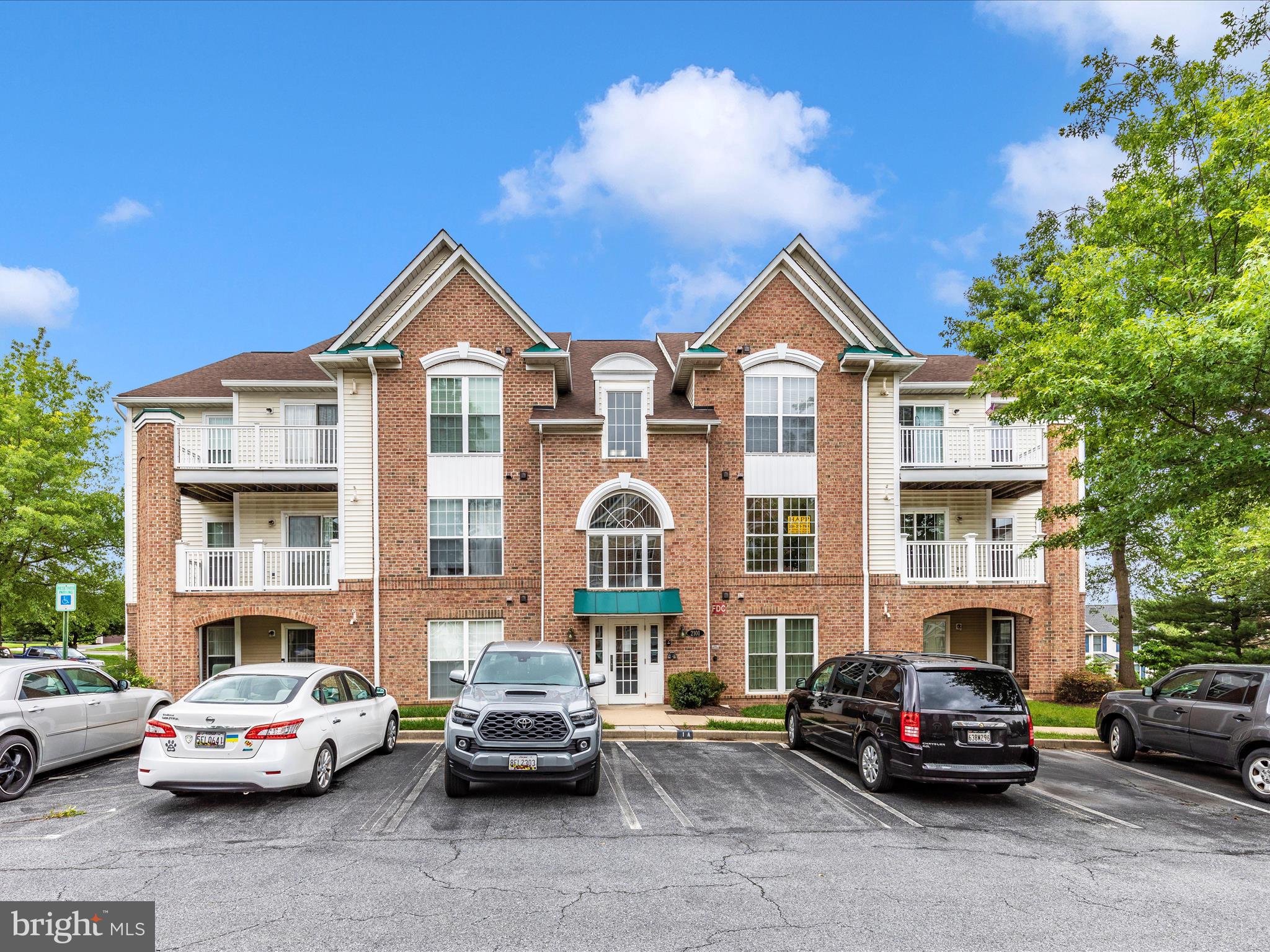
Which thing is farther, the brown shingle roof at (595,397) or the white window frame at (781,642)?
the white window frame at (781,642)

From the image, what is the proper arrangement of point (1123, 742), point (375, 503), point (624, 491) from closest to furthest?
point (1123, 742), point (375, 503), point (624, 491)

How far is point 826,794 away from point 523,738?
Answer: 4033mm

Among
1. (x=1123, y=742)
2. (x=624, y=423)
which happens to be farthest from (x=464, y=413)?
(x=1123, y=742)

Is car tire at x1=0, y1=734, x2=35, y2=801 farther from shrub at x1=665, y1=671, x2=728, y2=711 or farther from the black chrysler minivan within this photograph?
shrub at x1=665, y1=671, x2=728, y2=711

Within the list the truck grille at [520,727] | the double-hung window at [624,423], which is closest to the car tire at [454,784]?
the truck grille at [520,727]

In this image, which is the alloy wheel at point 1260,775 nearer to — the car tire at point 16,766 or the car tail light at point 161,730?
the car tail light at point 161,730

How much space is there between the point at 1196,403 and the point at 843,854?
977 centimetres

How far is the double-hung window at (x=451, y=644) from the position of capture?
56.4 ft

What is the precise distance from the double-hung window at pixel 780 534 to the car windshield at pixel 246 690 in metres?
11.2

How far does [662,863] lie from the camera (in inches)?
278

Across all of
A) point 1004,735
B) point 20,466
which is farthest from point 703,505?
point 20,466

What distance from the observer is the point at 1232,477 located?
1202 cm

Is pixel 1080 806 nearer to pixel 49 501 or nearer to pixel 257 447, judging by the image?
pixel 257 447

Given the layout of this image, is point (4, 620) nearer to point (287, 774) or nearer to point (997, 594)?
point (287, 774)
